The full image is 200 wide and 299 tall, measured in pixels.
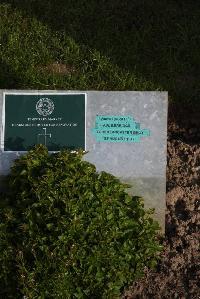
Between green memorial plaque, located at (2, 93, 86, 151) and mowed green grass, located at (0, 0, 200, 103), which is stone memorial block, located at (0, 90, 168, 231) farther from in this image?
mowed green grass, located at (0, 0, 200, 103)

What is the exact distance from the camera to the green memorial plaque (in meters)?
3.95

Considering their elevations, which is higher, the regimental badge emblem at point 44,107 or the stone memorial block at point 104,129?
the regimental badge emblem at point 44,107

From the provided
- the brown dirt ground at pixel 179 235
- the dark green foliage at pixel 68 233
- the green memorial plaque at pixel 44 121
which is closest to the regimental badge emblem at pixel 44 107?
the green memorial plaque at pixel 44 121

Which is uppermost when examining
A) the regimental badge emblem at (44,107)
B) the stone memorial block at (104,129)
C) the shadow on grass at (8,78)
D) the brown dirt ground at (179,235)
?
the shadow on grass at (8,78)

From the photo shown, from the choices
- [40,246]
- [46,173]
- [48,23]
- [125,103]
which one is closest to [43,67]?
[48,23]

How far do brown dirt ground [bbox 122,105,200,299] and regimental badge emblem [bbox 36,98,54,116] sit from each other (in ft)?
3.13

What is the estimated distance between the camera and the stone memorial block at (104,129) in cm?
397

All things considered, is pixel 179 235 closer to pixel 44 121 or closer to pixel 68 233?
pixel 68 233

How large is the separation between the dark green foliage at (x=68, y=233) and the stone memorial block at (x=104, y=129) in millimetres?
350

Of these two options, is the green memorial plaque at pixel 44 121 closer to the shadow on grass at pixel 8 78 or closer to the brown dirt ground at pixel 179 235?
the brown dirt ground at pixel 179 235

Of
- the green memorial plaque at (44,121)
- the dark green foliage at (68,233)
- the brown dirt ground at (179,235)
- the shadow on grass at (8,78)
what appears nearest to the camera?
the dark green foliage at (68,233)

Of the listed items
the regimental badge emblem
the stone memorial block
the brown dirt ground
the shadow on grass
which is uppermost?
the shadow on grass

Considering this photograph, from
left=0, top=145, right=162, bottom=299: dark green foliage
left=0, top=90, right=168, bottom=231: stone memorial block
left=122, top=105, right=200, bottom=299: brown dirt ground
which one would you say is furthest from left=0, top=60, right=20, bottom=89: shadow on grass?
left=0, top=145, right=162, bottom=299: dark green foliage

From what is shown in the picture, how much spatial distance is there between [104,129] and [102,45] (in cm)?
165
